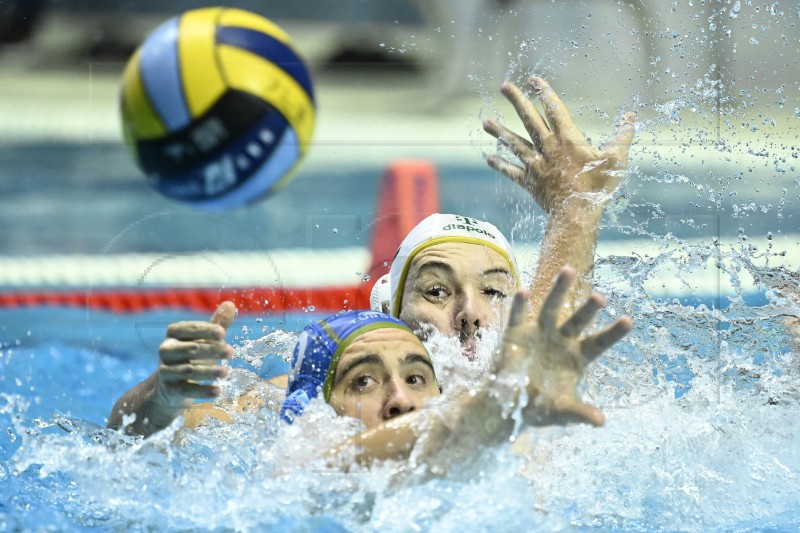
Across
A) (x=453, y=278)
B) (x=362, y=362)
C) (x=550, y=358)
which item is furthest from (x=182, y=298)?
(x=550, y=358)

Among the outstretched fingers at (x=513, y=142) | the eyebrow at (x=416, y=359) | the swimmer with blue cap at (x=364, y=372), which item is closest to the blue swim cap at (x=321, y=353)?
the swimmer with blue cap at (x=364, y=372)

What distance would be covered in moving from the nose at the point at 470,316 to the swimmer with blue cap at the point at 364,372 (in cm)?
31

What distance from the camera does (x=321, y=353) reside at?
1974 mm

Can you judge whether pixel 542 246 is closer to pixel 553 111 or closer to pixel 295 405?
pixel 553 111

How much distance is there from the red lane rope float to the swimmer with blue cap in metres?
2.05

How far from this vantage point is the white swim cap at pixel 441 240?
2.52 meters

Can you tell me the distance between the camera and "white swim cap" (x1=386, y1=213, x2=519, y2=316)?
2521 millimetres

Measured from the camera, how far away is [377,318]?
2025 mm

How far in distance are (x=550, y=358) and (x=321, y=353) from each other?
66 centimetres

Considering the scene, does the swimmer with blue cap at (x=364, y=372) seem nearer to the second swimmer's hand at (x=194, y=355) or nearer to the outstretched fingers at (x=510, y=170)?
the second swimmer's hand at (x=194, y=355)

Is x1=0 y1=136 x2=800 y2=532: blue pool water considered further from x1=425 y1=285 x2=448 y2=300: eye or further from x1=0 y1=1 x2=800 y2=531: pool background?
x1=425 y1=285 x2=448 y2=300: eye

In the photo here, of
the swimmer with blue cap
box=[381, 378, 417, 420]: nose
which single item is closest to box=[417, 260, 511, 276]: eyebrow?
the swimmer with blue cap

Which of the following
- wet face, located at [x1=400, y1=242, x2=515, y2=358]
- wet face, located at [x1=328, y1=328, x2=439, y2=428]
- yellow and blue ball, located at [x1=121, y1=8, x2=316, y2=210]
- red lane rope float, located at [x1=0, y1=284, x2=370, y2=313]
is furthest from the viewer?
red lane rope float, located at [x1=0, y1=284, x2=370, y2=313]

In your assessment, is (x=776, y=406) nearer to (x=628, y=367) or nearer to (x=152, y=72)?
(x=628, y=367)
